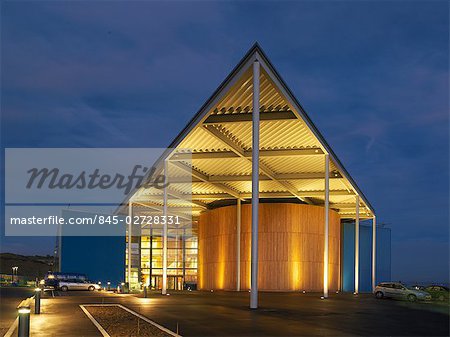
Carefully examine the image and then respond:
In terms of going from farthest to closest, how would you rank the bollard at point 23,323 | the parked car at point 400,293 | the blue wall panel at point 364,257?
1. the blue wall panel at point 364,257
2. the parked car at point 400,293
3. the bollard at point 23,323

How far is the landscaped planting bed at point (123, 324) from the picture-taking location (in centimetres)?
1223

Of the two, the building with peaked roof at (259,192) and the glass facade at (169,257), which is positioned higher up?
the building with peaked roof at (259,192)

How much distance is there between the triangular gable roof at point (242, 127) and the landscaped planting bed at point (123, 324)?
848 cm

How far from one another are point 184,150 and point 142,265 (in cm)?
3687

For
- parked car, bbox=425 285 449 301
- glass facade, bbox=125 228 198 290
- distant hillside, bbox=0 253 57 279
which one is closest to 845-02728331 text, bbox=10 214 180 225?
glass facade, bbox=125 228 198 290

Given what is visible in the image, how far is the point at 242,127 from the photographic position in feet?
88.9

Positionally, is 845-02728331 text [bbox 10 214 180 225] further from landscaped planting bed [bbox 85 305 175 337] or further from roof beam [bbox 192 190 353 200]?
landscaped planting bed [bbox 85 305 175 337]

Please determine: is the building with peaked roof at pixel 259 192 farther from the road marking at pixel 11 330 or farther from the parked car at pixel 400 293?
the road marking at pixel 11 330

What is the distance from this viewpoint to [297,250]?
41.8 m

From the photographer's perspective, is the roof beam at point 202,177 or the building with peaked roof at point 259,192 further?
the roof beam at point 202,177

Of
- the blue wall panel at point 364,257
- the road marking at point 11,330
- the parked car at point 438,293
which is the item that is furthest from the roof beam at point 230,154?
the blue wall panel at point 364,257

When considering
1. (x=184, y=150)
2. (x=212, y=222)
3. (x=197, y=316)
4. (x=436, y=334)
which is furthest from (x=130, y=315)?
(x=212, y=222)

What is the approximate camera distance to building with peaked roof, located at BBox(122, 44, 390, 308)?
77.3 ft

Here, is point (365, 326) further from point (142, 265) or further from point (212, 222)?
point (142, 265)
